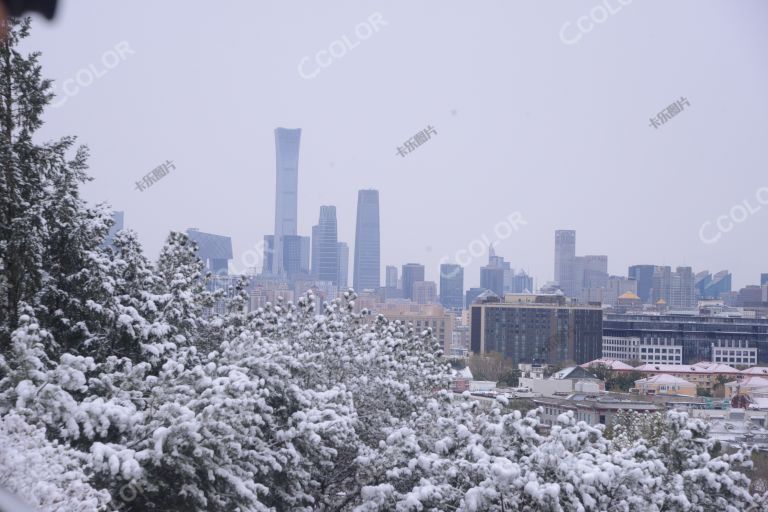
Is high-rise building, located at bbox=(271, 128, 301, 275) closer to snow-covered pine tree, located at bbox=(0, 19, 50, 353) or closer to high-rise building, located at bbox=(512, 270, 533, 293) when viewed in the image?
high-rise building, located at bbox=(512, 270, 533, 293)

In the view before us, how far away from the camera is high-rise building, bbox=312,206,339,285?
96.2m

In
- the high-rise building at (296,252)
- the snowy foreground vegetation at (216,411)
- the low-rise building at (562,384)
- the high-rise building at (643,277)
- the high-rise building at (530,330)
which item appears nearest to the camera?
the snowy foreground vegetation at (216,411)

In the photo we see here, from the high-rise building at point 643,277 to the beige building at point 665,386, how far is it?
73.2 meters

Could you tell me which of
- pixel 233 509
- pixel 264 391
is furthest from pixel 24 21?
pixel 233 509

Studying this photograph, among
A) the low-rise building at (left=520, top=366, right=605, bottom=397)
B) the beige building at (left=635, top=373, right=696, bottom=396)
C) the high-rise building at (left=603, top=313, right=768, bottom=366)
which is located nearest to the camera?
the low-rise building at (left=520, top=366, right=605, bottom=397)

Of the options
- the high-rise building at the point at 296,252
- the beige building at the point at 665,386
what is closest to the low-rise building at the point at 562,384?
the beige building at the point at 665,386

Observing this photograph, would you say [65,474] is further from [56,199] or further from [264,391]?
[56,199]

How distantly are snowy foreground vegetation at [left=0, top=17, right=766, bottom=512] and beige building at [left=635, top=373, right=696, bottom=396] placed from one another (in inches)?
1548

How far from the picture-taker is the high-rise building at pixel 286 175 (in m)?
137

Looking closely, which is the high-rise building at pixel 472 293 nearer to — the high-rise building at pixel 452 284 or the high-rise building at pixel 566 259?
the high-rise building at pixel 452 284

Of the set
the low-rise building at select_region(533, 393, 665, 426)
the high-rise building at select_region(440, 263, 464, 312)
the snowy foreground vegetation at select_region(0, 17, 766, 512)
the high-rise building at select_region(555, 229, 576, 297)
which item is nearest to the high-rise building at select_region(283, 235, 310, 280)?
the high-rise building at select_region(440, 263, 464, 312)

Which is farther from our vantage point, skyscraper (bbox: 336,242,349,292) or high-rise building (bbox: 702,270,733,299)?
high-rise building (bbox: 702,270,733,299)

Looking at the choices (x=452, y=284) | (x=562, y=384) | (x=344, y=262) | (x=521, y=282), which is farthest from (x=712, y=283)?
(x=562, y=384)

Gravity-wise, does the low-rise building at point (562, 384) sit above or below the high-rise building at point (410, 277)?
below
